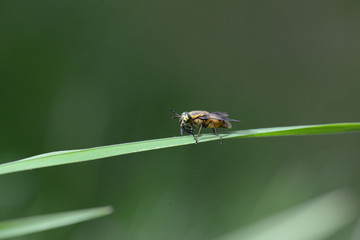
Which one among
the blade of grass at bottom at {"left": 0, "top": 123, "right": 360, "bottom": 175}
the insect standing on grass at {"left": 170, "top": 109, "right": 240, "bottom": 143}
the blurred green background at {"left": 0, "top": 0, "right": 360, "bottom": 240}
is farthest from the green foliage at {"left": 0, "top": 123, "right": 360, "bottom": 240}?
the blurred green background at {"left": 0, "top": 0, "right": 360, "bottom": 240}

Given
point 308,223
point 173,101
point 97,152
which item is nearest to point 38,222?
point 97,152

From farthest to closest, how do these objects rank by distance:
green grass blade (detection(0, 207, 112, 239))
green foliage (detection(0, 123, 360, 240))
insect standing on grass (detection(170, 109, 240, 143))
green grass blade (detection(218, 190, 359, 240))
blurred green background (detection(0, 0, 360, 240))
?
blurred green background (detection(0, 0, 360, 240)) → insect standing on grass (detection(170, 109, 240, 143)) → green grass blade (detection(218, 190, 359, 240)) → green foliage (detection(0, 123, 360, 240)) → green grass blade (detection(0, 207, 112, 239))

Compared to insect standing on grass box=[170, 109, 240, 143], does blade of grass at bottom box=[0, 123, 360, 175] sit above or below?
above

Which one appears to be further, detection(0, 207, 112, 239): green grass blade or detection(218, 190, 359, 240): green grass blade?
detection(218, 190, 359, 240): green grass blade

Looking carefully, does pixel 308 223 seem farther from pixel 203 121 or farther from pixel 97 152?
pixel 97 152

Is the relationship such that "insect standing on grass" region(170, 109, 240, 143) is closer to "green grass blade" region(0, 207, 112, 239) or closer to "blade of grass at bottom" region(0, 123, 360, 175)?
"blade of grass at bottom" region(0, 123, 360, 175)

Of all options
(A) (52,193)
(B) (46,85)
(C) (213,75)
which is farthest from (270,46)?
(A) (52,193)

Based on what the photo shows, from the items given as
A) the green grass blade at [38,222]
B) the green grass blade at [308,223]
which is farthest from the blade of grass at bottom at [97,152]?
the green grass blade at [308,223]
